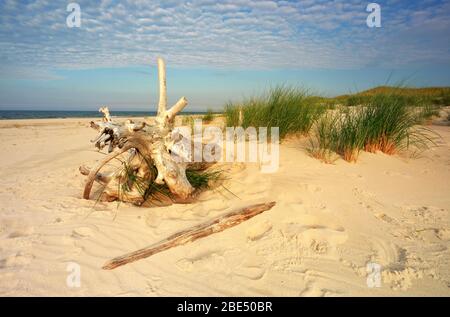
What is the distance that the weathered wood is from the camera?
220cm

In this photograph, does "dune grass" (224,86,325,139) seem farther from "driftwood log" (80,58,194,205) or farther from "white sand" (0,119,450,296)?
"driftwood log" (80,58,194,205)

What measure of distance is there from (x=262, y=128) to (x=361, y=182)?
2.06 m

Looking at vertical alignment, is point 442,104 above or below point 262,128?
above

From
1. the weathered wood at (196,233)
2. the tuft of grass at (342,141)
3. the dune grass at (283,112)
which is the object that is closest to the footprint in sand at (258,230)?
the weathered wood at (196,233)

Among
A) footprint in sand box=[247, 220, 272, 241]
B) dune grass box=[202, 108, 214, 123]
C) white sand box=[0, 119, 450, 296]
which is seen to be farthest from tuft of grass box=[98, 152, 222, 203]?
dune grass box=[202, 108, 214, 123]

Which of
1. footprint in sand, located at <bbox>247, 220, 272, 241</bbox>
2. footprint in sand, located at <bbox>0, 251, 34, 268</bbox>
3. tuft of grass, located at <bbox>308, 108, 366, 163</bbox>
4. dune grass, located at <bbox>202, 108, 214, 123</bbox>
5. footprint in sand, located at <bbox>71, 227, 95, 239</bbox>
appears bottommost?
footprint in sand, located at <bbox>0, 251, 34, 268</bbox>

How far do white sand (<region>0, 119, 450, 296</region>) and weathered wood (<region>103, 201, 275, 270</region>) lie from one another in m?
0.05

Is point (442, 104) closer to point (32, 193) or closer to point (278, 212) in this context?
point (278, 212)

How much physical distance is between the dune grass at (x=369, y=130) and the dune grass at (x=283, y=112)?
502mm

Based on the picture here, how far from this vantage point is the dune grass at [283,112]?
5164 mm
